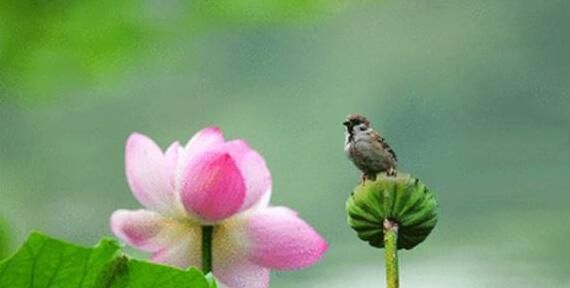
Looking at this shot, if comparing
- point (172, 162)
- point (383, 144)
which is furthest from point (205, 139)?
point (383, 144)

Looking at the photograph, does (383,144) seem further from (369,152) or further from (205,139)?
(205,139)

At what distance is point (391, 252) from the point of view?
1.07 feet

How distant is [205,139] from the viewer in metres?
0.47

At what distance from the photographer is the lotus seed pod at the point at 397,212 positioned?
348 mm

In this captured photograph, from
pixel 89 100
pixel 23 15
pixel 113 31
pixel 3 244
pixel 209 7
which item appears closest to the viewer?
pixel 3 244

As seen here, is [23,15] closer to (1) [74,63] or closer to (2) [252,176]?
(1) [74,63]

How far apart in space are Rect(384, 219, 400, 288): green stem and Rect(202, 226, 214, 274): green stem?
0.10m

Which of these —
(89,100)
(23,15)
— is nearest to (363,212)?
(23,15)

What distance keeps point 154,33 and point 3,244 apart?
82.7 inches

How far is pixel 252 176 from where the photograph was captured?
46 cm

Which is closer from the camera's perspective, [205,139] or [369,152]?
[369,152]

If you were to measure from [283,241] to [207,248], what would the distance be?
0.03 m

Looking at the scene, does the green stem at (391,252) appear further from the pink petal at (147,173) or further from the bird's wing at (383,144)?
the pink petal at (147,173)

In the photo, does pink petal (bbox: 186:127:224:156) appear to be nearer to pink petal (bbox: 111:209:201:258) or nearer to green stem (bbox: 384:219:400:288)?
pink petal (bbox: 111:209:201:258)
